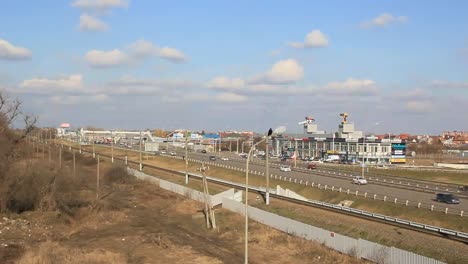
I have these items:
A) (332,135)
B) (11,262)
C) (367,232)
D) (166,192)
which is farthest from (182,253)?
(332,135)

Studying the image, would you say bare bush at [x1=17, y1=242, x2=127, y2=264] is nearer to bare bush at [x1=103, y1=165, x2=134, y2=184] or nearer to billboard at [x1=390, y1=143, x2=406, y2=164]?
bare bush at [x1=103, y1=165, x2=134, y2=184]

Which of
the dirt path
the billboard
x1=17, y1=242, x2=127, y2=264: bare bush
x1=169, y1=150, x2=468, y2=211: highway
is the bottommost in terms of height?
the dirt path

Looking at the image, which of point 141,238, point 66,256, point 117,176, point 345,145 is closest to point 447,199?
point 141,238

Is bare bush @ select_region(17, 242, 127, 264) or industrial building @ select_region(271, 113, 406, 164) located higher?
industrial building @ select_region(271, 113, 406, 164)

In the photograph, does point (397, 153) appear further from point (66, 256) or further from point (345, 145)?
point (66, 256)

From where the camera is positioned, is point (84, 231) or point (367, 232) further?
point (84, 231)

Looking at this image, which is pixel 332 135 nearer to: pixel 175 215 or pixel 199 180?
pixel 199 180

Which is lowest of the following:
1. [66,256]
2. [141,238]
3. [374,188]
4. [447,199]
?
[141,238]

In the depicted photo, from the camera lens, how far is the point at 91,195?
69.3 meters

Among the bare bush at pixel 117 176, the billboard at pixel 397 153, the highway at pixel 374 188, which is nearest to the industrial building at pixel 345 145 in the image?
the billboard at pixel 397 153

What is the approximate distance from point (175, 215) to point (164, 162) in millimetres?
74317

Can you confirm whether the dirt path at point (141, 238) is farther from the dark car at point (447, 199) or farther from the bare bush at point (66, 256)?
the dark car at point (447, 199)

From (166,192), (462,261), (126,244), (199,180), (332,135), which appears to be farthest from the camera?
(332,135)

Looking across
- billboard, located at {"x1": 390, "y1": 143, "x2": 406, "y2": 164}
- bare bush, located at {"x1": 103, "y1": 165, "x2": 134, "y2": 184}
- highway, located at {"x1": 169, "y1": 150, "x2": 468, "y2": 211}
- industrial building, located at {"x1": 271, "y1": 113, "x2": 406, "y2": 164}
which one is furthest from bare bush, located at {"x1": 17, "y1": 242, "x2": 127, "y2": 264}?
billboard, located at {"x1": 390, "y1": 143, "x2": 406, "y2": 164}
